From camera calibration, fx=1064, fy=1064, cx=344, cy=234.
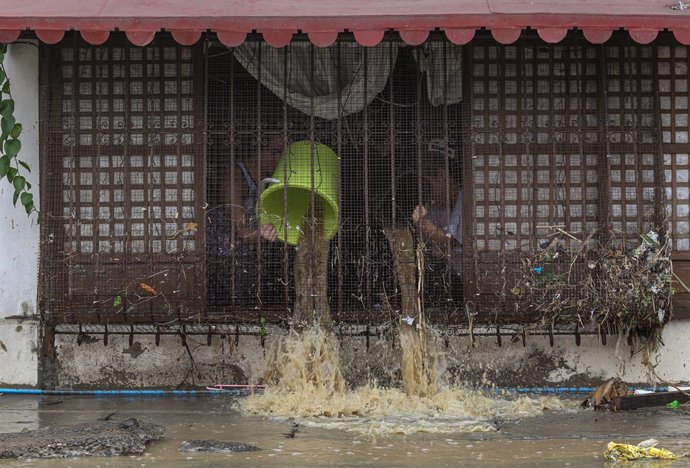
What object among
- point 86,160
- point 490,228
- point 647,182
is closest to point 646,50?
point 647,182

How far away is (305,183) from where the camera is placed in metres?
8.39

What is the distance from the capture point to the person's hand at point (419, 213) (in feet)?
26.8

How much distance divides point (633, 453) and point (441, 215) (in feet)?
9.39

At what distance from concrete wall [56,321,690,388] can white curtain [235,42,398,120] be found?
185 centimetres

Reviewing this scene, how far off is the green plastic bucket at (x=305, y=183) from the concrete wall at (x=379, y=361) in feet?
2.86

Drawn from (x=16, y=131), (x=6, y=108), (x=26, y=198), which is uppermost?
(x=6, y=108)

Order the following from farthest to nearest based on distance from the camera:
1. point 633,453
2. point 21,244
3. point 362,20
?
point 21,244 < point 362,20 < point 633,453

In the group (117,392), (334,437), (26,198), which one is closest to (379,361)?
(334,437)

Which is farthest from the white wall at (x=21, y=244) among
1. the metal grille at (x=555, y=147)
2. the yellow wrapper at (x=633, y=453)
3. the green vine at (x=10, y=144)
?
the yellow wrapper at (x=633, y=453)

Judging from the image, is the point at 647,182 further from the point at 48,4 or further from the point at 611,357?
the point at 48,4

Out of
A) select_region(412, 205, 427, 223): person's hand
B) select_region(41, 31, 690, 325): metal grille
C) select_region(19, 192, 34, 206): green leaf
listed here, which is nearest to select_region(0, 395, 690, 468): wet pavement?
select_region(41, 31, 690, 325): metal grille

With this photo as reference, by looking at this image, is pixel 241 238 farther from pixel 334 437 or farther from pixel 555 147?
pixel 555 147

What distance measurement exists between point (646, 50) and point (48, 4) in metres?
4.58

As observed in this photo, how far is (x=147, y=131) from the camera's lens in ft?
27.6
